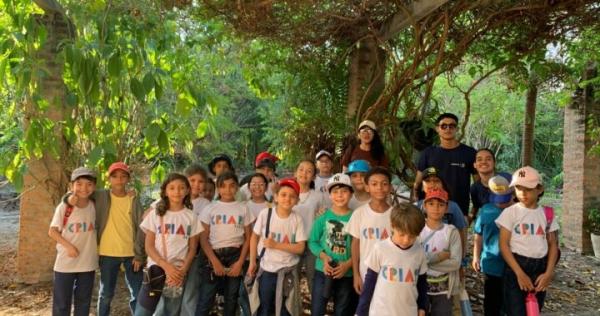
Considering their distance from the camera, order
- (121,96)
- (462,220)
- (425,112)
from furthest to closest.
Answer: (425,112) < (121,96) < (462,220)

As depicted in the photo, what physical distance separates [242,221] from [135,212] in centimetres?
74

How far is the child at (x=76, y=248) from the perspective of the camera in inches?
118

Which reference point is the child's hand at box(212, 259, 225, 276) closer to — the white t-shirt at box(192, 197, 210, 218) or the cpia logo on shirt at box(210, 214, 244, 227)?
the cpia logo on shirt at box(210, 214, 244, 227)

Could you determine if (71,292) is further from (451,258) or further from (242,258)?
(451,258)

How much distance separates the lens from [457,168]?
137 inches

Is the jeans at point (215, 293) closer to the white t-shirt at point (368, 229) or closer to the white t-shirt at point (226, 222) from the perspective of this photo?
the white t-shirt at point (226, 222)

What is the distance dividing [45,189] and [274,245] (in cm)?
244

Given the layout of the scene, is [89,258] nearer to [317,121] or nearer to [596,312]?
[317,121]

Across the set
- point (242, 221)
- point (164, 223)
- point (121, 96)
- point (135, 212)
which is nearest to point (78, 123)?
point (121, 96)

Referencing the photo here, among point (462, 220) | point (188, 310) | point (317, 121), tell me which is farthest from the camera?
point (317, 121)

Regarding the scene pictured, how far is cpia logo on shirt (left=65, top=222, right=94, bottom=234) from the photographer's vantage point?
3.04 meters

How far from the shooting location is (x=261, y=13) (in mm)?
4324

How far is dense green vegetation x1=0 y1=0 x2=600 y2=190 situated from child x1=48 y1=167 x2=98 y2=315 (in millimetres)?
255

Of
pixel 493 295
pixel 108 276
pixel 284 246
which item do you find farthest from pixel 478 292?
pixel 108 276
